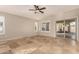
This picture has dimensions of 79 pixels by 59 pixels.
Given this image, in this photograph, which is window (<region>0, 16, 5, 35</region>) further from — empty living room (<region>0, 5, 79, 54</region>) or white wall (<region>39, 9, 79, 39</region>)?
white wall (<region>39, 9, 79, 39</region>)

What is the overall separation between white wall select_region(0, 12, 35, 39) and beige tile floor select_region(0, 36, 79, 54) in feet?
0.39

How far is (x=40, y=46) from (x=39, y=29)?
357 millimetres

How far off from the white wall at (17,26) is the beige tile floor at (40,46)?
0.12 metres

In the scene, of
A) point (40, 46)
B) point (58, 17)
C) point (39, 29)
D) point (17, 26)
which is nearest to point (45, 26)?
point (39, 29)

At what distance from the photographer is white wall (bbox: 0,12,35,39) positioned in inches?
73.7

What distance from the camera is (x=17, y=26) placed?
6.50 ft

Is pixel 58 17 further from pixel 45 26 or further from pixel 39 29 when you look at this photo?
pixel 39 29

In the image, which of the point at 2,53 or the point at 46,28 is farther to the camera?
the point at 46,28

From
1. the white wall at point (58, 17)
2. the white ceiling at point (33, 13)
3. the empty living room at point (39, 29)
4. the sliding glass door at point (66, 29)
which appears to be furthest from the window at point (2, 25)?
the sliding glass door at point (66, 29)

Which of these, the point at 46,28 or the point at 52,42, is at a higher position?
the point at 46,28

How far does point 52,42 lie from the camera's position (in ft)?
6.57
